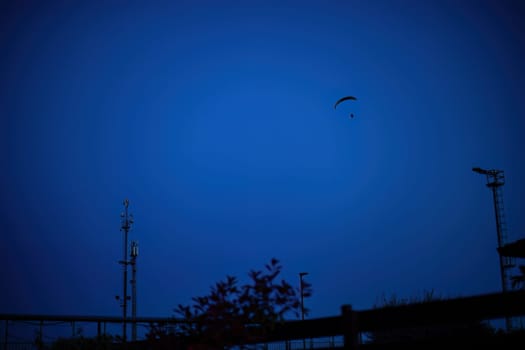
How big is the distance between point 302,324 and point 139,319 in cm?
668

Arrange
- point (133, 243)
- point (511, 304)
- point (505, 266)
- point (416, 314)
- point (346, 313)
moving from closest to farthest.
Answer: point (511, 304) < point (416, 314) < point (346, 313) < point (505, 266) < point (133, 243)

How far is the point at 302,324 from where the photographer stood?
21.6 feet

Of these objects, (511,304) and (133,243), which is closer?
(511,304)

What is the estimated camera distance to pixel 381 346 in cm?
629

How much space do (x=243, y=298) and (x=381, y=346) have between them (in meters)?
1.74

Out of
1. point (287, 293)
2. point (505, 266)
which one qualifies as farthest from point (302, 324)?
point (505, 266)

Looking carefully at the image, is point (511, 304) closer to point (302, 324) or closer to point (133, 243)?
point (302, 324)

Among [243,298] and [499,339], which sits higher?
[243,298]

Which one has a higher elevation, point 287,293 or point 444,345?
point 287,293

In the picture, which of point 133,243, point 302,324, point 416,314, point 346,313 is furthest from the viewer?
point 133,243

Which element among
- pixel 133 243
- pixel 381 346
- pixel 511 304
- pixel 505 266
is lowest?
pixel 381 346

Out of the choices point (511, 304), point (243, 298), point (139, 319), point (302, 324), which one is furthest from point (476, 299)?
point (139, 319)

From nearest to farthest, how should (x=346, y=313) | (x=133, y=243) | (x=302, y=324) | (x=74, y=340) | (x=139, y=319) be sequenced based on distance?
(x=346, y=313) → (x=302, y=324) → (x=74, y=340) → (x=139, y=319) → (x=133, y=243)

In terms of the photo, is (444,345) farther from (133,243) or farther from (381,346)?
(133,243)
